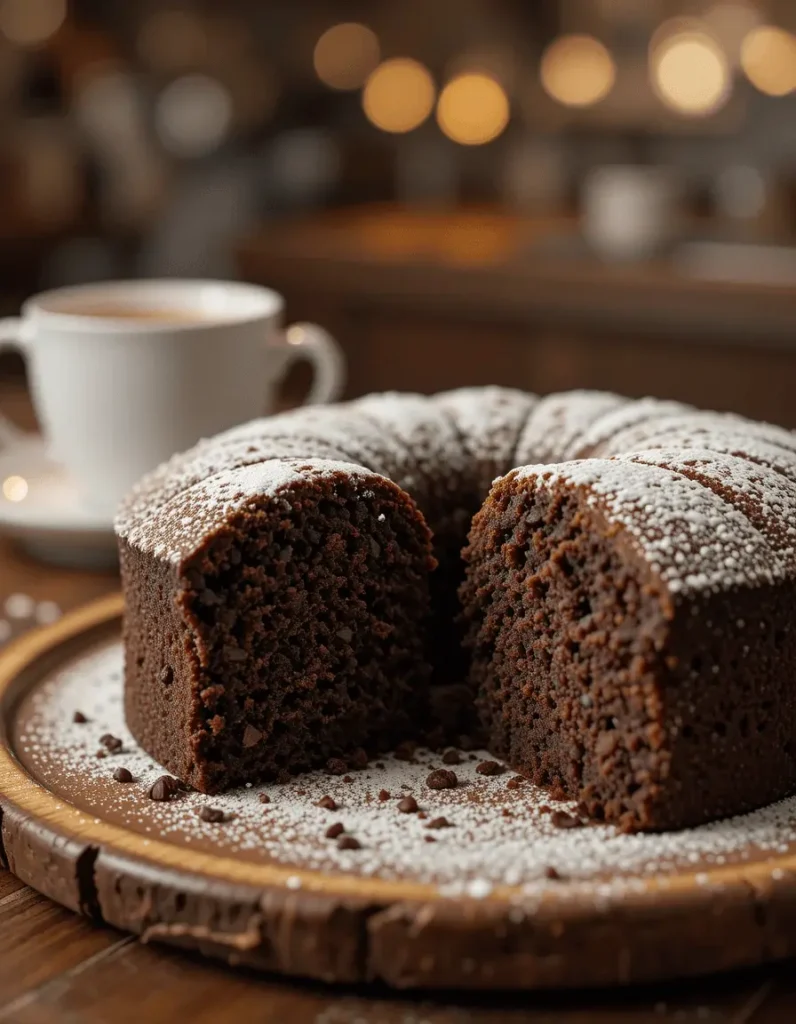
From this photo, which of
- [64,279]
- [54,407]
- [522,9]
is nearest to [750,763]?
[54,407]

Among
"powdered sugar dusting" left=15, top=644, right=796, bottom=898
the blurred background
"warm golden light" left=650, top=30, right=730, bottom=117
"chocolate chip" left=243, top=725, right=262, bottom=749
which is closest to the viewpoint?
"powdered sugar dusting" left=15, top=644, right=796, bottom=898

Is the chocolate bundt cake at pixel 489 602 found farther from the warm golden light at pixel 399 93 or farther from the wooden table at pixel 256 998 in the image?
the warm golden light at pixel 399 93

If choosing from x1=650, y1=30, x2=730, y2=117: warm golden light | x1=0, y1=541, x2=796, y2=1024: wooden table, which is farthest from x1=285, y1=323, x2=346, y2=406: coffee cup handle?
x1=650, y1=30, x2=730, y2=117: warm golden light

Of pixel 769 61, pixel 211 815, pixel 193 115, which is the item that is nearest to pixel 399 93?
pixel 193 115

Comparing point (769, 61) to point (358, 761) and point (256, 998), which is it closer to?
point (358, 761)

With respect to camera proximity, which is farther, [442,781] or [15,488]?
[15,488]

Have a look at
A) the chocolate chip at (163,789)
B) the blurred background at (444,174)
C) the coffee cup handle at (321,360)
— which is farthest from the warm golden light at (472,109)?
the chocolate chip at (163,789)

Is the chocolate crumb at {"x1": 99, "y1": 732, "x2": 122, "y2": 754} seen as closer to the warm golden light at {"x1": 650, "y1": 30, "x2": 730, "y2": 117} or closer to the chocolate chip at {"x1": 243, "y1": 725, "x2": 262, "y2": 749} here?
the chocolate chip at {"x1": 243, "y1": 725, "x2": 262, "y2": 749}
